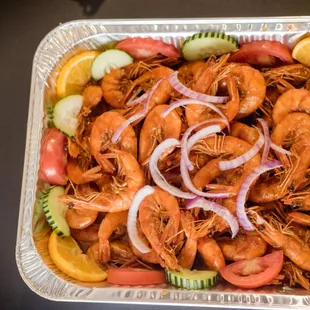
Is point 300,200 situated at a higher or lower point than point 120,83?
lower

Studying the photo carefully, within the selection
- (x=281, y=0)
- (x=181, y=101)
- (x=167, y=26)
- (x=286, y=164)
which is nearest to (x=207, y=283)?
(x=286, y=164)

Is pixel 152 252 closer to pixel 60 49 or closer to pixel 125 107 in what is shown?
pixel 125 107

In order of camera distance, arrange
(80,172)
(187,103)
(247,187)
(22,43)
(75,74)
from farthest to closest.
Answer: (22,43)
(75,74)
(80,172)
(187,103)
(247,187)

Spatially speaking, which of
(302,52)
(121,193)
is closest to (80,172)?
(121,193)

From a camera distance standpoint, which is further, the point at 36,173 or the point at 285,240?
the point at 36,173

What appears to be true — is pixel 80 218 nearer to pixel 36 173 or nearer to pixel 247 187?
pixel 36 173

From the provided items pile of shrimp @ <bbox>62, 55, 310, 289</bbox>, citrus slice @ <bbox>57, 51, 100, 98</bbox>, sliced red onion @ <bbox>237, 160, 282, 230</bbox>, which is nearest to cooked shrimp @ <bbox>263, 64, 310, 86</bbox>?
pile of shrimp @ <bbox>62, 55, 310, 289</bbox>

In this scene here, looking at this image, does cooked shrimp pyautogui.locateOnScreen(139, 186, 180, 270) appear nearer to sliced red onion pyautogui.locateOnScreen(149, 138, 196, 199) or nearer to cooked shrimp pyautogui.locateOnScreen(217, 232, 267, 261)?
sliced red onion pyautogui.locateOnScreen(149, 138, 196, 199)
